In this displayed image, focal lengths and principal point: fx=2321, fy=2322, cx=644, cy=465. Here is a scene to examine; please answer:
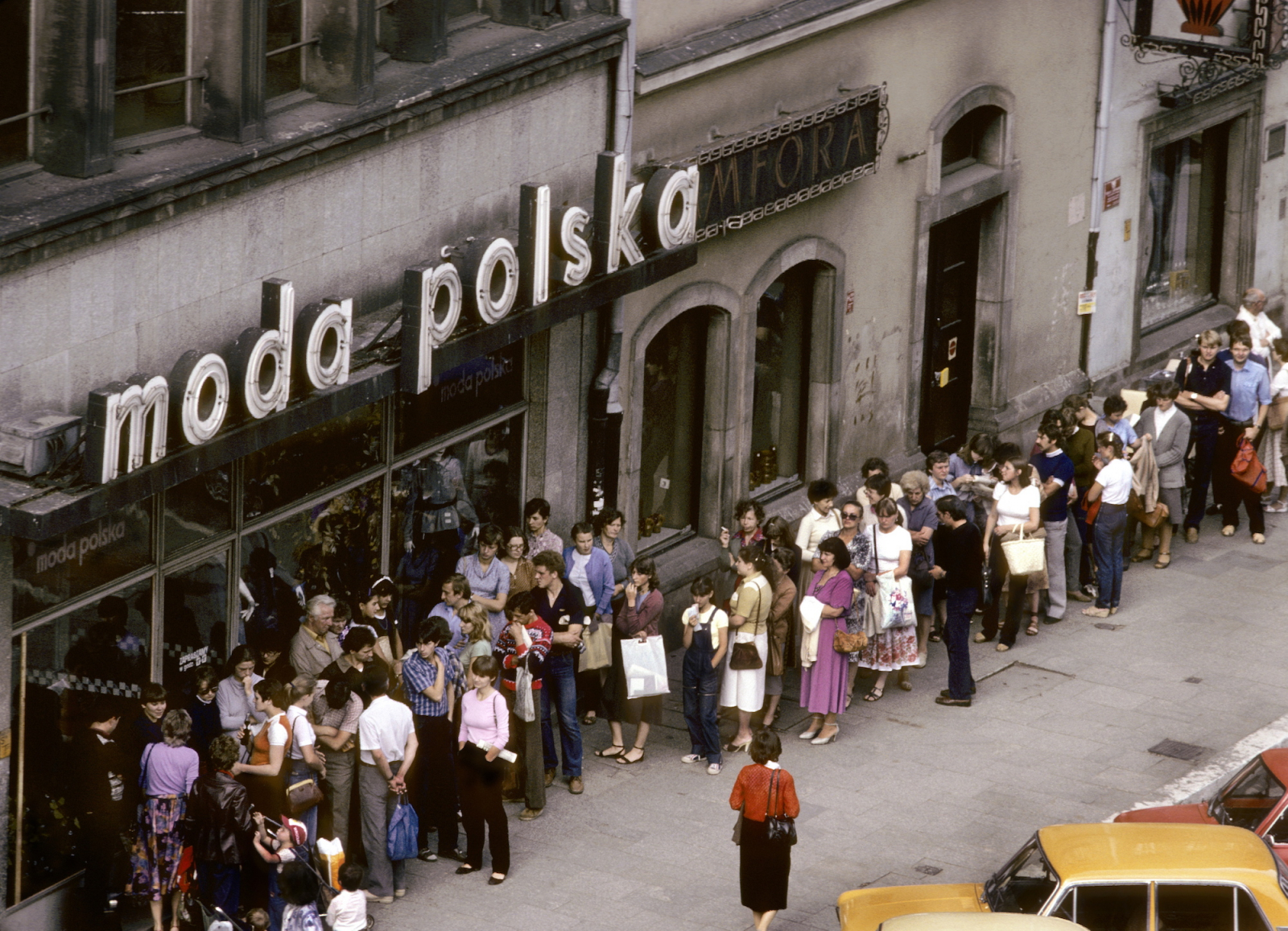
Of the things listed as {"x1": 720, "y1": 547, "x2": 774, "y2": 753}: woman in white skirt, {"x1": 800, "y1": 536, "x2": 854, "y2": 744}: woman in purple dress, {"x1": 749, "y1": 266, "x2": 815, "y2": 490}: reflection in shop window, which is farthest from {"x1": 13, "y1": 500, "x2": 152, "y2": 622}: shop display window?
{"x1": 749, "y1": 266, "x2": 815, "y2": 490}: reflection in shop window

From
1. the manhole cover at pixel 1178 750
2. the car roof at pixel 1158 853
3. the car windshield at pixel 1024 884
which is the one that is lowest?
the manhole cover at pixel 1178 750

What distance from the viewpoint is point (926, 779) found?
696 inches

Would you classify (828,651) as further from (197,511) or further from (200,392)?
(200,392)

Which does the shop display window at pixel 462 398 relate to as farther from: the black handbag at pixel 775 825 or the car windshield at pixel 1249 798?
the car windshield at pixel 1249 798

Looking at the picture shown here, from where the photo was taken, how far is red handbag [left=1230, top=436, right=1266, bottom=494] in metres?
22.7

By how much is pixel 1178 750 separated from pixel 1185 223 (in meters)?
10.8

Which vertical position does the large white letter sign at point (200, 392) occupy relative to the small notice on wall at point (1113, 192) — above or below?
above

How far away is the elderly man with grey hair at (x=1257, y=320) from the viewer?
24.2 meters

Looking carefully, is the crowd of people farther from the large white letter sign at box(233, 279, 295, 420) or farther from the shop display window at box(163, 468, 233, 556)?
the large white letter sign at box(233, 279, 295, 420)

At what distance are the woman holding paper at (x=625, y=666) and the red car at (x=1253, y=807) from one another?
12.8 feet

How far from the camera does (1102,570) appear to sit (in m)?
21.0

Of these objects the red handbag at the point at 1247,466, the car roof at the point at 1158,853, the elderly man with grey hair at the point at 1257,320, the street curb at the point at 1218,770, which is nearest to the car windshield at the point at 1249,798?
the car roof at the point at 1158,853

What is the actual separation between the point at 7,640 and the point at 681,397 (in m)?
7.74

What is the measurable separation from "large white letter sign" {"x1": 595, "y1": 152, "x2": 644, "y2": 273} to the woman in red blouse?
14.8 ft
